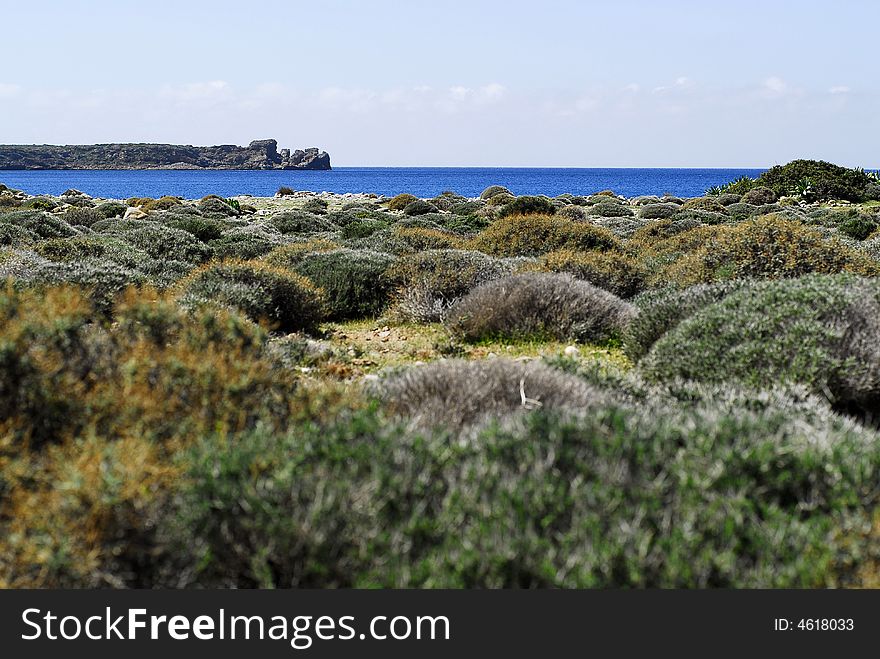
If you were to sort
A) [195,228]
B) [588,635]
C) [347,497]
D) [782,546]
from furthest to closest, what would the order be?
[195,228] < [347,497] < [782,546] < [588,635]

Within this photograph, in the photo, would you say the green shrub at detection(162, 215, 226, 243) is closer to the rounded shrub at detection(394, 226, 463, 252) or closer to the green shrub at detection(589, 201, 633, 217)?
the rounded shrub at detection(394, 226, 463, 252)

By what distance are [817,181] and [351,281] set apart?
41.9 m

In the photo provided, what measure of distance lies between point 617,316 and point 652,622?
7.09 metres

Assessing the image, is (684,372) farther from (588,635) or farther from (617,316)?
(588,635)

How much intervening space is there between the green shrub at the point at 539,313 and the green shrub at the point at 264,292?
213 centimetres

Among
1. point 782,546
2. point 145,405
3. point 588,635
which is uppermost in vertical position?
point 145,405

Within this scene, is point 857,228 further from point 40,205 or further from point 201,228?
point 40,205

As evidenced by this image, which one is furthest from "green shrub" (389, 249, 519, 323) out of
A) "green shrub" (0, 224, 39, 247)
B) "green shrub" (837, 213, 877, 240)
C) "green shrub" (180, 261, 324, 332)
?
"green shrub" (837, 213, 877, 240)

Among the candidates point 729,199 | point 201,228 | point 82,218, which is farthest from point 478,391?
point 729,199

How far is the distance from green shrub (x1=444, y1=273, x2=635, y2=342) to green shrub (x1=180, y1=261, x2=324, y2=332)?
2.13m

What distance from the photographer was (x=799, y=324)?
6.16 metres

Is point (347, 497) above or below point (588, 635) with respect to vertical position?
above

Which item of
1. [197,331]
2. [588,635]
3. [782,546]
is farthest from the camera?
[197,331]

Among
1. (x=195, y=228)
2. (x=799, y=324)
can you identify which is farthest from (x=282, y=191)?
(x=799, y=324)
